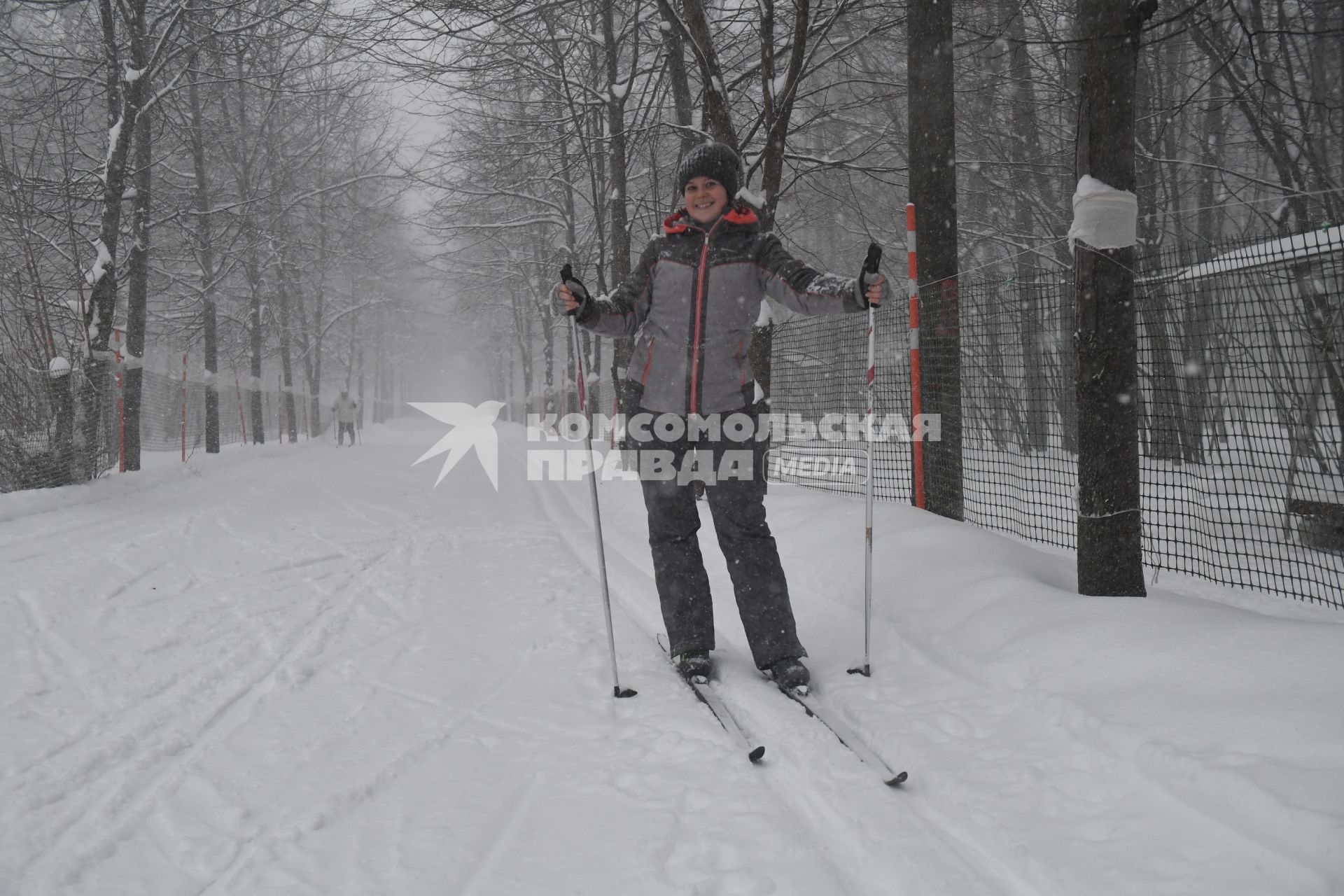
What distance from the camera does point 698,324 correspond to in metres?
3.20

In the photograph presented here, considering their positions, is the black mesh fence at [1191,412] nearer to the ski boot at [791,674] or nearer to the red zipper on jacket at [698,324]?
the red zipper on jacket at [698,324]

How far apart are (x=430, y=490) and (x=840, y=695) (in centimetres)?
866

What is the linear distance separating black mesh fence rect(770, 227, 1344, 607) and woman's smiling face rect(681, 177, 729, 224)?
208 cm

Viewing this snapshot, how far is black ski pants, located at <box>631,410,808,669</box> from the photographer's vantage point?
3.19 metres

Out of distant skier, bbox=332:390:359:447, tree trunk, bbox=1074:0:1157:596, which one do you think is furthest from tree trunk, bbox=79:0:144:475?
distant skier, bbox=332:390:359:447

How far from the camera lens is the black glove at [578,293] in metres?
3.10

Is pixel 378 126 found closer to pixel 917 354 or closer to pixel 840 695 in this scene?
pixel 917 354

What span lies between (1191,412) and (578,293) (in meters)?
8.98

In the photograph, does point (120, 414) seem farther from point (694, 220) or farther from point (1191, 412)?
A: point (1191, 412)

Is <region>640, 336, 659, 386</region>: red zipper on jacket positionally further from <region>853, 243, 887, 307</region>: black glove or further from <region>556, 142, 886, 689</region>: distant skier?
<region>853, 243, 887, 307</region>: black glove

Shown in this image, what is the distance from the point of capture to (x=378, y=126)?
19.6m

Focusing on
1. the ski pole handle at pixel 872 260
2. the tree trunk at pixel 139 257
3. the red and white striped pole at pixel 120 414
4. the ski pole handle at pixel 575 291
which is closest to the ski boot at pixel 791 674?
the ski pole handle at pixel 872 260

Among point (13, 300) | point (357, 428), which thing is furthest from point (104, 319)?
point (357, 428)

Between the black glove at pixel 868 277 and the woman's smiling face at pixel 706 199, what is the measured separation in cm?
70
